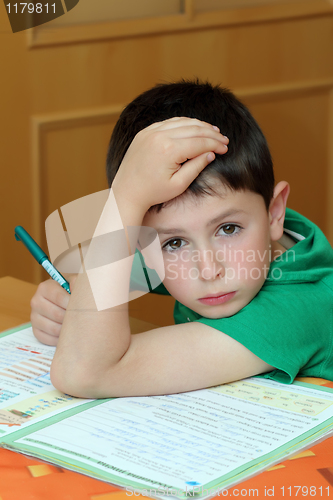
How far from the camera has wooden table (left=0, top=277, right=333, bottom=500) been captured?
1.63 feet

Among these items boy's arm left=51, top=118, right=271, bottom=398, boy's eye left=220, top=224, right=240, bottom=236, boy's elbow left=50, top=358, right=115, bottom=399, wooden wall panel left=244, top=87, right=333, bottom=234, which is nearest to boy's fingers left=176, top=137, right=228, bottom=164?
boy's arm left=51, top=118, right=271, bottom=398

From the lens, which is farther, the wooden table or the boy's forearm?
the boy's forearm

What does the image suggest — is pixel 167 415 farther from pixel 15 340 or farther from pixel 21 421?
pixel 15 340

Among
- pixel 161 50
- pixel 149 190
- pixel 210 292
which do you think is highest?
pixel 161 50

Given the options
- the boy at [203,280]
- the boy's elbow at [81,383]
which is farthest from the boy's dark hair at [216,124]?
the boy's elbow at [81,383]

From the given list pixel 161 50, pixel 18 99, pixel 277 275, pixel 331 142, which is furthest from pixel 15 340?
pixel 331 142

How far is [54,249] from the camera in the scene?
1.12 metres

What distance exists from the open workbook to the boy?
0.11 ft

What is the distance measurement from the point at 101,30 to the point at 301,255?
1451mm

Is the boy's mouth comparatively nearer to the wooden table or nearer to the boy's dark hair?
the boy's dark hair

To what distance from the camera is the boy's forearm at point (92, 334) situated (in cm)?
71

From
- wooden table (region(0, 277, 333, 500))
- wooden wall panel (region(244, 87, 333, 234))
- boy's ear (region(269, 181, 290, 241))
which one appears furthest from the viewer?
wooden wall panel (region(244, 87, 333, 234))

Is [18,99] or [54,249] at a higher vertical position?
[18,99]

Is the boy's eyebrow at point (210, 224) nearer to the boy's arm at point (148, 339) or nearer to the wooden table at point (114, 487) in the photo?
the boy's arm at point (148, 339)
